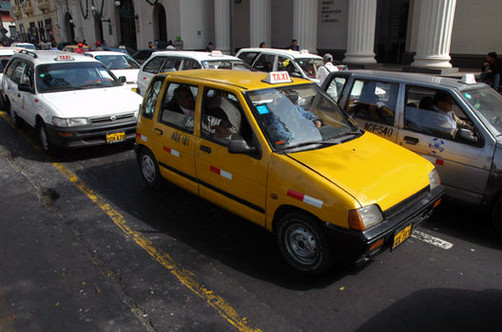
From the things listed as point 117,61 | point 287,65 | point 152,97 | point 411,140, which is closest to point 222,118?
point 152,97

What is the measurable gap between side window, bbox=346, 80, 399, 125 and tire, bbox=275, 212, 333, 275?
2.45 meters

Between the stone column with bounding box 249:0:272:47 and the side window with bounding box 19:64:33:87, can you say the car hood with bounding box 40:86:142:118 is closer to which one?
the side window with bounding box 19:64:33:87

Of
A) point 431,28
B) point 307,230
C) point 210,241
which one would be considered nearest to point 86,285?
point 210,241

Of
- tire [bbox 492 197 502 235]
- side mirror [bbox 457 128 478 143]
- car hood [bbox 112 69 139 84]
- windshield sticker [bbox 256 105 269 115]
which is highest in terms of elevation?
windshield sticker [bbox 256 105 269 115]

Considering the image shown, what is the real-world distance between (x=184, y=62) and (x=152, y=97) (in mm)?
4511

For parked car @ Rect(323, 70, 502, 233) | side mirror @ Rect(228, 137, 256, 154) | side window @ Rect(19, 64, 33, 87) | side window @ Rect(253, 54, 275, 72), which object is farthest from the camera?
side window @ Rect(253, 54, 275, 72)

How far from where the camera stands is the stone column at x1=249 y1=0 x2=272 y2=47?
1942 centimetres

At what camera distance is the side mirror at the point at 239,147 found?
3711 mm

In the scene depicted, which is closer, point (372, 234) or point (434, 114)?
point (372, 234)

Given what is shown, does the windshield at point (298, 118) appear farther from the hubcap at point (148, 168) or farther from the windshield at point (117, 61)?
the windshield at point (117, 61)

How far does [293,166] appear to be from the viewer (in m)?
3.48

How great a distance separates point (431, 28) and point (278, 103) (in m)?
11.9

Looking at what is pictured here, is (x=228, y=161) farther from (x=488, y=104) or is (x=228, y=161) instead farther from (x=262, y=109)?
(x=488, y=104)

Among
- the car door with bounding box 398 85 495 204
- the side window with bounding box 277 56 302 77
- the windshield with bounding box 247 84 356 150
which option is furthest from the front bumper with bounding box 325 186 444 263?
the side window with bounding box 277 56 302 77
